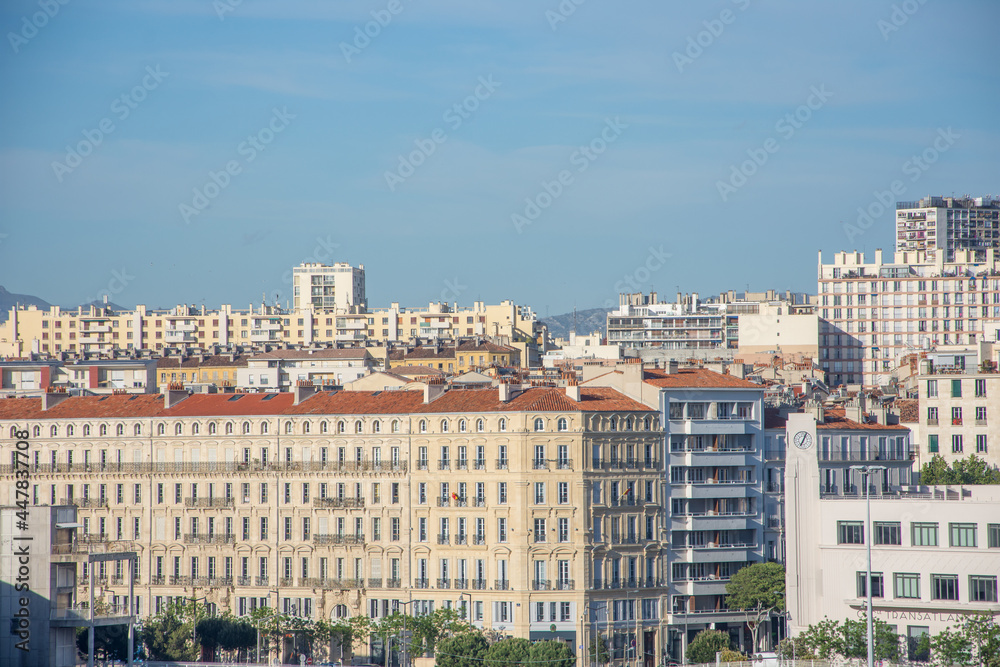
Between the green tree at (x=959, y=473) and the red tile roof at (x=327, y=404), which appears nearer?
the red tile roof at (x=327, y=404)

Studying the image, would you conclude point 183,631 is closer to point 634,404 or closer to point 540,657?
point 540,657

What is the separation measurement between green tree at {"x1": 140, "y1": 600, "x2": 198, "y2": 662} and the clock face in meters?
40.9

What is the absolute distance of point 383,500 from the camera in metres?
126

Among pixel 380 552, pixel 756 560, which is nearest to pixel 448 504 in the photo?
pixel 380 552

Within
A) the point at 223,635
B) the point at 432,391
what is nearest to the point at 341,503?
the point at 432,391

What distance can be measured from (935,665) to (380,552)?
41.7 m

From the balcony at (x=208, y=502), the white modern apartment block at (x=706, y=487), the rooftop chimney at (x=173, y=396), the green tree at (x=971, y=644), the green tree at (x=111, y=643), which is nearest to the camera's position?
the green tree at (x=971, y=644)

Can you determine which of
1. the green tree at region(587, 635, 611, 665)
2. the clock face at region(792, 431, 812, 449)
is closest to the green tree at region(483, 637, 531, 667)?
the green tree at region(587, 635, 611, 665)

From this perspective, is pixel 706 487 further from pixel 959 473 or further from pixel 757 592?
pixel 959 473

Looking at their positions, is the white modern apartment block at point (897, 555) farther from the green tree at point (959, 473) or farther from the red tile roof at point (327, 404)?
the green tree at point (959, 473)

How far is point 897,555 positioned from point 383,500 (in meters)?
37.6

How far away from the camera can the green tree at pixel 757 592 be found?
124438 millimetres

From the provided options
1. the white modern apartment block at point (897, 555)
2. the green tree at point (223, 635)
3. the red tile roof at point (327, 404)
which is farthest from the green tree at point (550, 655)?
the green tree at point (223, 635)

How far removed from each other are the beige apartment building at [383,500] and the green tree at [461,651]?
271 inches
